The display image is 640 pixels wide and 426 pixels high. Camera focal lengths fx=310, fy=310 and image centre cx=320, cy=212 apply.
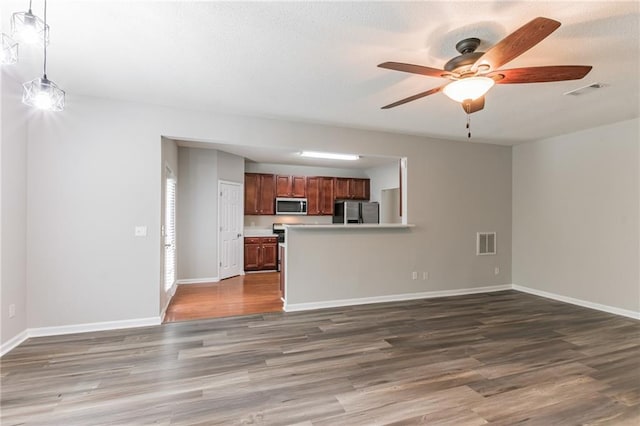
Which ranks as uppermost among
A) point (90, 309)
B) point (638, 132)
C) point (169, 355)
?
point (638, 132)

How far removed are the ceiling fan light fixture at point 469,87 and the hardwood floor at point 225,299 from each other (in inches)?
135

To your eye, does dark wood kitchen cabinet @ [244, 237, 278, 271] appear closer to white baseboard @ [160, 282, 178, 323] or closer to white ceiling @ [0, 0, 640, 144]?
white baseboard @ [160, 282, 178, 323]

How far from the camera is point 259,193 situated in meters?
7.25

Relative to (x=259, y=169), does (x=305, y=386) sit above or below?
below

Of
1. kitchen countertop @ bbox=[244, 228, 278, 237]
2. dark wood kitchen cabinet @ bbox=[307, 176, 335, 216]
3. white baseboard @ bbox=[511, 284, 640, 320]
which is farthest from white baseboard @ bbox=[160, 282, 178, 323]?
white baseboard @ bbox=[511, 284, 640, 320]

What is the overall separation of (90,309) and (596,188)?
22.5 ft

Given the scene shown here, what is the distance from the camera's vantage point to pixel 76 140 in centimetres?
346

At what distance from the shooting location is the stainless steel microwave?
7.44 meters

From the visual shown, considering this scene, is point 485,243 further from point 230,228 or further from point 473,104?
point 230,228

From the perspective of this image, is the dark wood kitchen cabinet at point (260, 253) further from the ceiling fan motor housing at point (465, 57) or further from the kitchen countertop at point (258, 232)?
the ceiling fan motor housing at point (465, 57)

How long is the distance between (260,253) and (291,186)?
5.81 feet

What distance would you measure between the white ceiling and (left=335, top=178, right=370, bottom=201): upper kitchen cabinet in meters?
4.04

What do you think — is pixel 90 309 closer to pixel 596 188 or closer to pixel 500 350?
pixel 500 350

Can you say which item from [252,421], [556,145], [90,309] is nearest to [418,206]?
[556,145]
